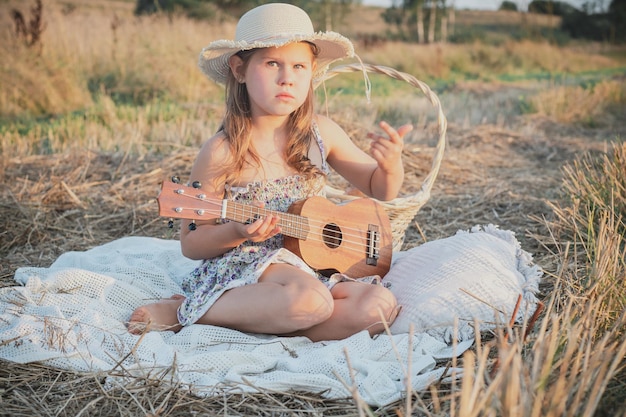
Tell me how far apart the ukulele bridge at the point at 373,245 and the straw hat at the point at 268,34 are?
2.94 feet

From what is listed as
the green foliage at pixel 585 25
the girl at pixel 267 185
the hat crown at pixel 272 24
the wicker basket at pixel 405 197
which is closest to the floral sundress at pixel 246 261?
the girl at pixel 267 185

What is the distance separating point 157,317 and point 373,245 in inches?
42.1

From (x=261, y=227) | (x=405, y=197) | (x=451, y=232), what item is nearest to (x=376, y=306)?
(x=261, y=227)

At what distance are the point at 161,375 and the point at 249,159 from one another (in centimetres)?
110

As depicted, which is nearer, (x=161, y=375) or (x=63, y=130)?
(x=161, y=375)

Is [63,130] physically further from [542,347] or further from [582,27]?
[582,27]

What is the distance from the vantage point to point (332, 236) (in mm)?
2818

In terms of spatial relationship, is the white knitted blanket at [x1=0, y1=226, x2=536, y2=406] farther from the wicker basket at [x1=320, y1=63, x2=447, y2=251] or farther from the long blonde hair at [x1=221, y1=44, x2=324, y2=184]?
the wicker basket at [x1=320, y1=63, x2=447, y2=251]

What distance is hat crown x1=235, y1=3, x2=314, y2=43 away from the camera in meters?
2.57

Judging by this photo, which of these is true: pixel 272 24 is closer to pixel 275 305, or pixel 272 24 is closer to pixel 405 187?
pixel 275 305

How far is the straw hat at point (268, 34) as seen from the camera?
8.35 ft

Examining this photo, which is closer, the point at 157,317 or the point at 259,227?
the point at 259,227

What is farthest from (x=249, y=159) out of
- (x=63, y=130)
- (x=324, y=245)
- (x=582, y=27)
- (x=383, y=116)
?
(x=582, y=27)

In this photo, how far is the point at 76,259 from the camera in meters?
3.26
